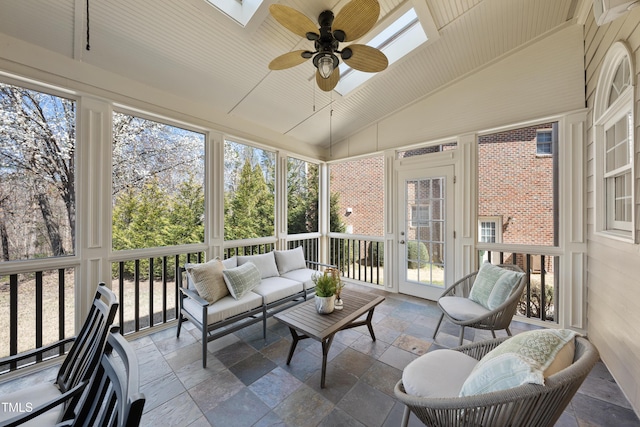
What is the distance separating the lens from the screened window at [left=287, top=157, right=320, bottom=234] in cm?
454

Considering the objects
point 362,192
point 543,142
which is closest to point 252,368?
point 362,192

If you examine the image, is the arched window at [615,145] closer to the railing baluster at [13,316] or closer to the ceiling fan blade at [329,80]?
the ceiling fan blade at [329,80]

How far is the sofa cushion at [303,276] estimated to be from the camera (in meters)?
3.22

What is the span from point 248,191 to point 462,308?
312 cm

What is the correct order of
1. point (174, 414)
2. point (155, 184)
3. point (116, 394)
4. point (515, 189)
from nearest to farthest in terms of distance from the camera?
point (116, 394), point (174, 414), point (155, 184), point (515, 189)

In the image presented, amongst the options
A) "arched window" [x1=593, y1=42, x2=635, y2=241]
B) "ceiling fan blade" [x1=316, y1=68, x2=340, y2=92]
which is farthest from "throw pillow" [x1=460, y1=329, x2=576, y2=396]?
"ceiling fan blade" [x1=316, y1=68, x2=340, y2=92]

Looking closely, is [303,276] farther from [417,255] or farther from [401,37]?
[401,37]

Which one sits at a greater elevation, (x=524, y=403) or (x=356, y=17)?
(x=356, y=17)

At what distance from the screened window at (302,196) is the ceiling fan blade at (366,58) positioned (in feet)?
8.05

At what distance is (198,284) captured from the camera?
246 cm

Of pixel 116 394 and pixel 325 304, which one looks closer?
pixel 116 394

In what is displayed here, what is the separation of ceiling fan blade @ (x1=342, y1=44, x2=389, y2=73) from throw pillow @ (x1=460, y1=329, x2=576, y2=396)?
7.05 feet

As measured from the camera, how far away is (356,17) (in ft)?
5.69

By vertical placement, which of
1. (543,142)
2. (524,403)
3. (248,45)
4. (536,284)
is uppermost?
(248,45)
